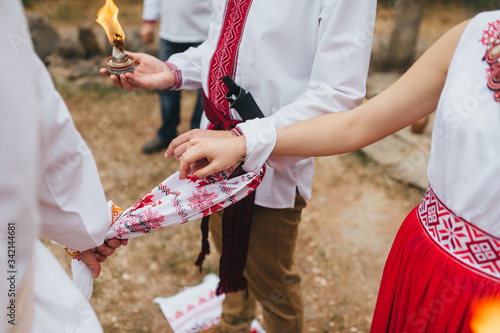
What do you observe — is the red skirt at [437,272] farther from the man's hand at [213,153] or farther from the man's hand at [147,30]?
the man's hand at [147,30]

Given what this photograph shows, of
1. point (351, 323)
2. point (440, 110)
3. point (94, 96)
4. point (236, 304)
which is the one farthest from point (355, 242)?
point (94, 96)

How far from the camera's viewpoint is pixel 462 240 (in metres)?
1.17

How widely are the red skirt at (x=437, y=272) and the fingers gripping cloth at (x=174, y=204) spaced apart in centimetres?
53

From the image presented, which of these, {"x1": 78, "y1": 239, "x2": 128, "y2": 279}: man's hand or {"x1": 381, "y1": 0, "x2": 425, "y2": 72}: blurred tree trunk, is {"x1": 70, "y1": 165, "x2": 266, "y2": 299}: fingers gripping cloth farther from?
{"x1": 381, "y1": 0, "x2": 425, "y2": 72}: blurred tree trunk

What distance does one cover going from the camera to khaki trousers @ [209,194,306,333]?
6.12 ft

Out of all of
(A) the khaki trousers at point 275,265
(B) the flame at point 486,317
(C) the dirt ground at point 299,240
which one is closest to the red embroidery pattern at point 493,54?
→ (B) the flame at point 486,317

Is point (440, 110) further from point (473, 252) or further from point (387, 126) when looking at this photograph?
point (473, 252)

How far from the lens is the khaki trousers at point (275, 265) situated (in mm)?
1865

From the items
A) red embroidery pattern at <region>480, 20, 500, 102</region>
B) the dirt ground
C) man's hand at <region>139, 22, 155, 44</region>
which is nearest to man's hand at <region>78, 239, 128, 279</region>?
red embroidery pattern at <region>480, 20, 500, 102</region>

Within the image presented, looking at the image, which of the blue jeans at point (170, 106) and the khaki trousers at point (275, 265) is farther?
the blue jeans at point (170, 106)

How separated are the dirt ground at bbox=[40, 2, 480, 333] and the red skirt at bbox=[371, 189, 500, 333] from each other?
1431 mm

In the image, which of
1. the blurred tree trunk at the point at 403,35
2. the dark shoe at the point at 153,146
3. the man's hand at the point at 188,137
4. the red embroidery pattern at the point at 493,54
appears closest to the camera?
the red embroidery pattern at the point at 493,54

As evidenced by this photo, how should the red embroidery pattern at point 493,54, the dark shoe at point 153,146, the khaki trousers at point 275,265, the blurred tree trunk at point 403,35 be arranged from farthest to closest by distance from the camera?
the blurred tree trunk at point 403,35, the dark shoe at point 153,146, the khaki trousers at point 275,265, the red embroidery pattern at point 493,54

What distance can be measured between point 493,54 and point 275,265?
1214 millimetres
